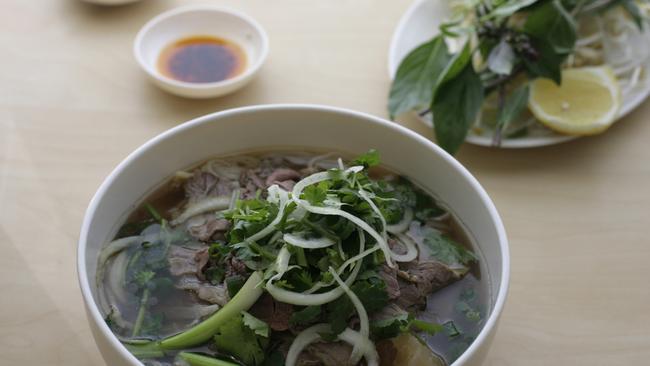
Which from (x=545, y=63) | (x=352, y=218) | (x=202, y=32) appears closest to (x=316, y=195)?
(x=352, y=218)

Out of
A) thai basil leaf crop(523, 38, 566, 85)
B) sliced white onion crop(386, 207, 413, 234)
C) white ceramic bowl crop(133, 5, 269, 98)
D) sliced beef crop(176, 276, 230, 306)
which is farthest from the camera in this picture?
white ceramic bowl crop(133, 5, 269, 98)

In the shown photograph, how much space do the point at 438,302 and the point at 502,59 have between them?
69 cm

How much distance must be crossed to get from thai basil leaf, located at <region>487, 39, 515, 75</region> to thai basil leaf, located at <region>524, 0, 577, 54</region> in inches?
2.7

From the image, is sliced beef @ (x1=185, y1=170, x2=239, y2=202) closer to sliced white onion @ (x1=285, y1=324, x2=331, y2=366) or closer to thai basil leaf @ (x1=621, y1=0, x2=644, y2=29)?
sliced white onion @ (x1=285, y1=324, x2=331, y2=366)

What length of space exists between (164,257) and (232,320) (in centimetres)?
21

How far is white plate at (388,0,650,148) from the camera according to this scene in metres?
1.50

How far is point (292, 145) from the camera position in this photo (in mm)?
1172

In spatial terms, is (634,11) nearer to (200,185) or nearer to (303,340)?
(200,185)

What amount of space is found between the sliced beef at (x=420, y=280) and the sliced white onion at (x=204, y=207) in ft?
0.95

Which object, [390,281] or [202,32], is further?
[202,32]

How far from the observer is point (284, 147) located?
1178mm

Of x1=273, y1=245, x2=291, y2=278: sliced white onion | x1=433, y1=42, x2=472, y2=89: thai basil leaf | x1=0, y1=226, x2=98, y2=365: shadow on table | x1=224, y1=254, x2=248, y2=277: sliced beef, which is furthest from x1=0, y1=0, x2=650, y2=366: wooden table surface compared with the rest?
x1=273, y1=245, x2=291, y2=278: sliced white onion

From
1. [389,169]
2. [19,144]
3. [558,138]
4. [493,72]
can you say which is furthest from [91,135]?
[558,138]

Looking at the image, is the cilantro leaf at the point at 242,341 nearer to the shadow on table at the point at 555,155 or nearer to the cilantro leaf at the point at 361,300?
the cilantro leaf at the point at 361,300
